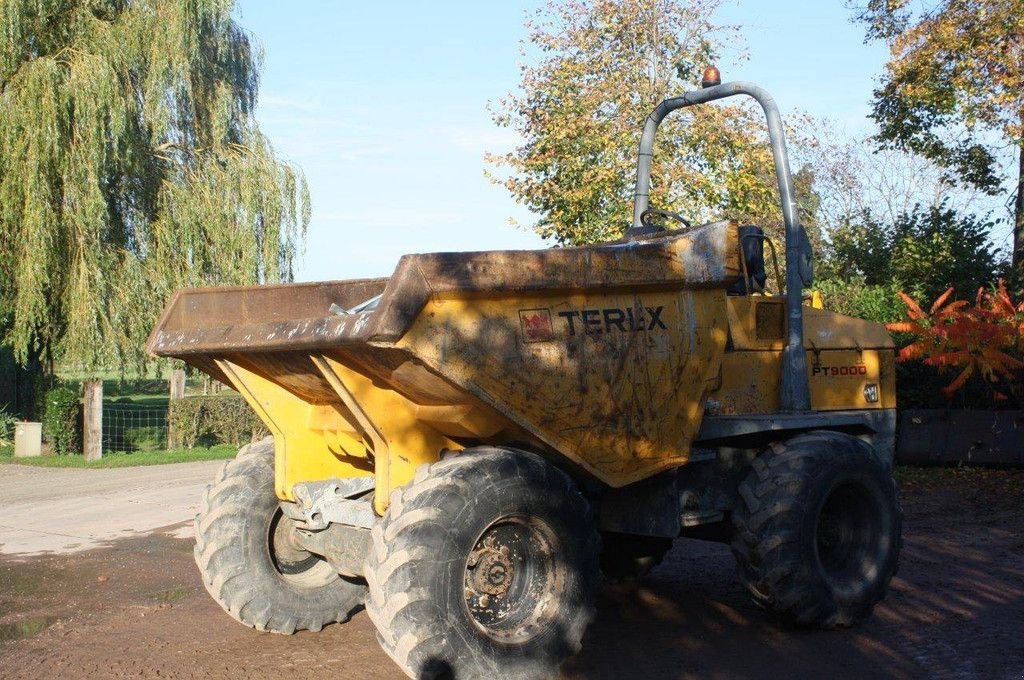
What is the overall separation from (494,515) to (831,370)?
3.10m

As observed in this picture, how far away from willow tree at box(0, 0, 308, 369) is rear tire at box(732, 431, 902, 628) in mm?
14973

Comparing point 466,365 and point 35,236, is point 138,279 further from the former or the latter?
point 466,365

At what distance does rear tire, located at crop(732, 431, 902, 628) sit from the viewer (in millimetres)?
6426

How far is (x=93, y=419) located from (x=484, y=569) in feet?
52.2

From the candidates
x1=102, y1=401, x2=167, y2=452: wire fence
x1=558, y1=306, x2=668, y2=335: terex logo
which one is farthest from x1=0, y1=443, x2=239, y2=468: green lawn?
x1=558, y1=306, x2=668, y2=335: terex logo

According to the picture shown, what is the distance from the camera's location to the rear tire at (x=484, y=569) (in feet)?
16.7

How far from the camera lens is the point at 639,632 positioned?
6.75m

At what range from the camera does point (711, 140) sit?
1825 centimetres

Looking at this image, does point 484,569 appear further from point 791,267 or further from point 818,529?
point 791,267

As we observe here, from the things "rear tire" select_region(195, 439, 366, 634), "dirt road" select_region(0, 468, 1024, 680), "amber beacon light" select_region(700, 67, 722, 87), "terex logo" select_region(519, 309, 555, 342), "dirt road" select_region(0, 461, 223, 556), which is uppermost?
"amber beacon light" select_region(700, 67, 722, 87)

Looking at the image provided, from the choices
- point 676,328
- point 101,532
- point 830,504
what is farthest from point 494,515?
point 101,532

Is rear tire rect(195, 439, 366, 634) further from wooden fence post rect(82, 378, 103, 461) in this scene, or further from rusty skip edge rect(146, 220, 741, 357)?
wooden fence post rect(82, 378, 103, 461)

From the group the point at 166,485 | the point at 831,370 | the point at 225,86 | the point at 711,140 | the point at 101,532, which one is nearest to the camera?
the point at 831,370

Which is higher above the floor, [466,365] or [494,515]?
[466,365]
